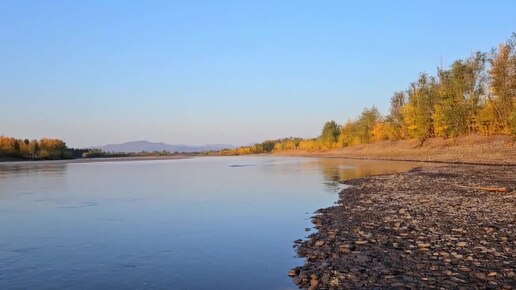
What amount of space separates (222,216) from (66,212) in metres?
9.20

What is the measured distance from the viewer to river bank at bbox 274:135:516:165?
6103 centimetres

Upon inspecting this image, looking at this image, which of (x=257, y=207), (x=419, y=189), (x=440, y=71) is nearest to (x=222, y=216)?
(x=257, y=207)

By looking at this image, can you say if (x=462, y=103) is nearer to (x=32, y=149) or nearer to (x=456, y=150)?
(x=456, y=150)

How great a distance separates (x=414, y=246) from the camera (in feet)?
43.1

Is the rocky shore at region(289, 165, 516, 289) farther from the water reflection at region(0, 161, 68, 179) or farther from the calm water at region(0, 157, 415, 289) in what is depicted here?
the water reflection at region(0, 161, 68, 179)

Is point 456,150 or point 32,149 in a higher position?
point 32,149

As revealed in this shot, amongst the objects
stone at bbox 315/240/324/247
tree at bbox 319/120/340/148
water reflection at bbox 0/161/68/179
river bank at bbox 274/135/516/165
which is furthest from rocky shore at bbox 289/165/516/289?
tree at bbox 319/120/340/148

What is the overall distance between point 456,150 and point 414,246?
228ft

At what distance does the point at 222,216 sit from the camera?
2194 centimetres

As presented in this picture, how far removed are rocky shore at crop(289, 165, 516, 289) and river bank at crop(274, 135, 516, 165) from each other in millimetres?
40698

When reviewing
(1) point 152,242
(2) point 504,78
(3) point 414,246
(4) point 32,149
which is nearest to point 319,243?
(3) point 414,246

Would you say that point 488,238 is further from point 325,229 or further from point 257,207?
point 257,207

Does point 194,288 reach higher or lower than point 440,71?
lower

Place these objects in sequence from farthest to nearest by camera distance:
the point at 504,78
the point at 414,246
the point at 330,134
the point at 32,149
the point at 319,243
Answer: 1. the point at 330,134
2. the point at 32,149
3. the point at 504,78
4. the point at 319,243
5. the point at 414,246
